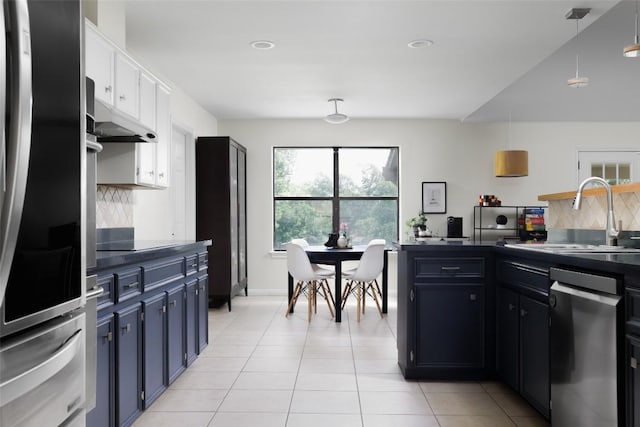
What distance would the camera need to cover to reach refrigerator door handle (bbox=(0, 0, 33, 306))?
31.7 inches

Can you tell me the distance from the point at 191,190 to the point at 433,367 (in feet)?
12.0

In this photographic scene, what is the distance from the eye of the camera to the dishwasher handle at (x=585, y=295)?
6.15 feet

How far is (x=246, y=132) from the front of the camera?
717 centimetres

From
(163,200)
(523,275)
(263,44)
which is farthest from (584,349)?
(163,200)

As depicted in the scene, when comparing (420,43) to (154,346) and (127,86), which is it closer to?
(127,86)

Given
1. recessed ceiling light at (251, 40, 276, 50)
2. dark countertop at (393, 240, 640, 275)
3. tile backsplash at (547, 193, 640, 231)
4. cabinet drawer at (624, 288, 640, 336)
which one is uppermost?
recessed ceiling light at (251, 40, 276, 50)

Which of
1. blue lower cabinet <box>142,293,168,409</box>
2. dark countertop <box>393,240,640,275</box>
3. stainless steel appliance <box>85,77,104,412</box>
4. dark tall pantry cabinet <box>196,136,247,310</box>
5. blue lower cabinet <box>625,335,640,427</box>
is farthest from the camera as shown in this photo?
dark tall pantry cabinet <box>196,136,247,310</box>

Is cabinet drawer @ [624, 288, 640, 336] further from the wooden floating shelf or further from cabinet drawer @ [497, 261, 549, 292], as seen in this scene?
the wooden floating shelf

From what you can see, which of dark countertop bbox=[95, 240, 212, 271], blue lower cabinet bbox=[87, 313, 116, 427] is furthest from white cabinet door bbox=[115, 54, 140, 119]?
blue lower cabinet bbox=[87, 313, 116, 427]

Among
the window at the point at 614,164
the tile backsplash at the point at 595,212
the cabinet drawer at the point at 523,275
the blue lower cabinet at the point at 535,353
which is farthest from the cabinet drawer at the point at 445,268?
the window at the point at 614,164

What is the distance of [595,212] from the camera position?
10.9 ft

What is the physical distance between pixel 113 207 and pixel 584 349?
3.15 m

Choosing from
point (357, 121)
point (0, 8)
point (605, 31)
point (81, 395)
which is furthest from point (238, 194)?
point (0, 8)

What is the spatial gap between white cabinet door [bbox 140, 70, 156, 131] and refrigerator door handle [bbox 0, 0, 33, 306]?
273cm
